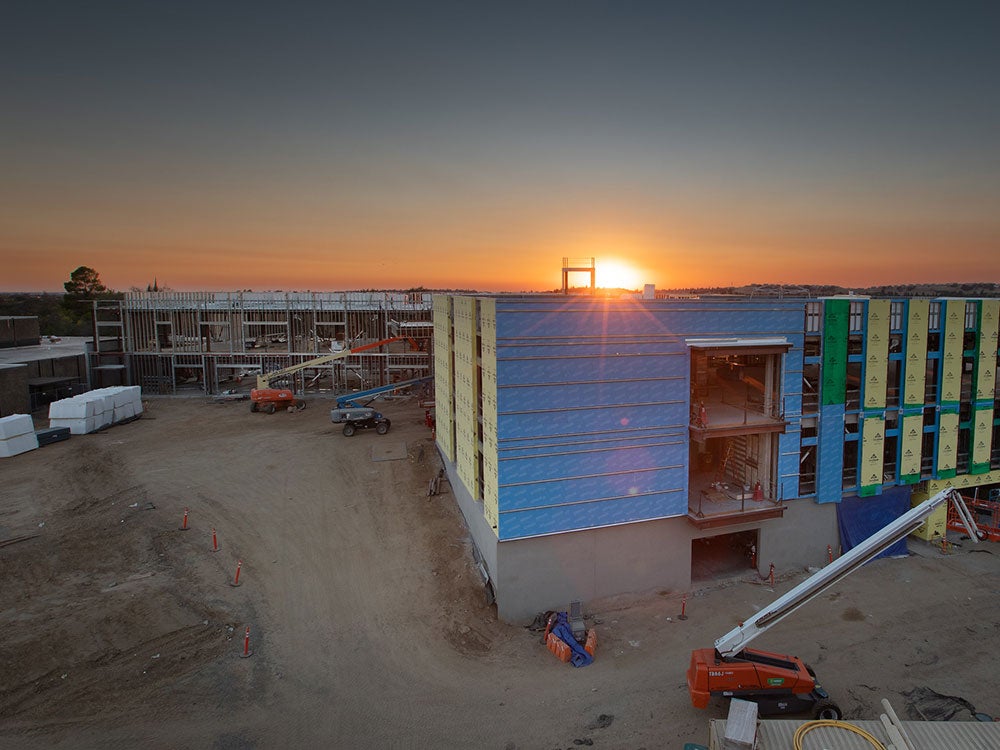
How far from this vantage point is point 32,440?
30.8 m

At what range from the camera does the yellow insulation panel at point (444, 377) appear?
23.6 metres

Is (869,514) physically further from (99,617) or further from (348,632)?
(99,617)

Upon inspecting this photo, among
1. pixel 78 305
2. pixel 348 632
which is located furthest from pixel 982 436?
pixel 78 305

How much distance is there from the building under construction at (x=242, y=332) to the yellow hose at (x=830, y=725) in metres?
37.4

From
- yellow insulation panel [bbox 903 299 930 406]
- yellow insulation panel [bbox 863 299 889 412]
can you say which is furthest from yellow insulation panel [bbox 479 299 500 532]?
yellow insulation panel [bbox 903 299 930 406]

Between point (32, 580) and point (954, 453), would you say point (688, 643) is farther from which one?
point (32, 580)

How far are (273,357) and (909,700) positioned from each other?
44.4 m

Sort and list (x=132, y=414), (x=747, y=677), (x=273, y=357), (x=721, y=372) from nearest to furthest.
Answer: (x=747, y=677) → (x=721, y=372) → (x=132, y=414) → (x=273, y=357)

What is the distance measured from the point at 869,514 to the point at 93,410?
136ft

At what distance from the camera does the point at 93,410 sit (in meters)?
34.3

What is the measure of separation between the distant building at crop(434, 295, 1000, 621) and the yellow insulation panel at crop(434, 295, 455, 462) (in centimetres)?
26

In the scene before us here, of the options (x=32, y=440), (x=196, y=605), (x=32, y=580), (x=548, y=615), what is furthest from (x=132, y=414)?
(x=548, y=615)

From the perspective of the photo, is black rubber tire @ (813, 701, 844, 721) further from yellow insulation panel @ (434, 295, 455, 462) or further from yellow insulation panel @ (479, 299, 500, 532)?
yellow insulation panel @ (434, 295, 455, 462)

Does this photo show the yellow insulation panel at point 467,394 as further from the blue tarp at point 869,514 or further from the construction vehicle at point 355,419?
the blue tarp at point 869,514
